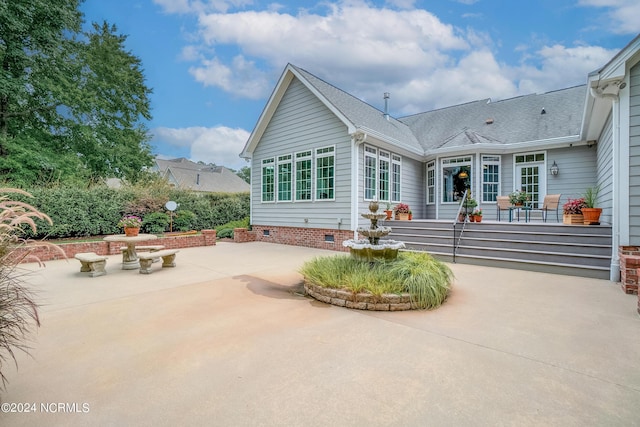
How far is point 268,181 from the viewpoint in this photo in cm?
1274

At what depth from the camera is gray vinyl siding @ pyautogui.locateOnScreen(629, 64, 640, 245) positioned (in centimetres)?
551

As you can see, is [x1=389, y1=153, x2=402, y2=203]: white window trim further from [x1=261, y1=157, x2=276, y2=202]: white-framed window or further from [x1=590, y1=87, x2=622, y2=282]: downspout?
[x1=590, y1=87, x2=622, y2=282]: downspout

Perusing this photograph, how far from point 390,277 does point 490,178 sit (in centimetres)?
929

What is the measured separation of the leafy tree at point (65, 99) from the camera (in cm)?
1370

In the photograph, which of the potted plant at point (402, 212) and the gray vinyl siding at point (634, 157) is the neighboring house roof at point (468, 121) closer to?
the potted plant at point (402, 212)

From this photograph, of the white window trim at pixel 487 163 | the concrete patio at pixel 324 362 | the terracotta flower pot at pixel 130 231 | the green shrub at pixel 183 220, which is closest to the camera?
the concrete patio at pixel 324 362

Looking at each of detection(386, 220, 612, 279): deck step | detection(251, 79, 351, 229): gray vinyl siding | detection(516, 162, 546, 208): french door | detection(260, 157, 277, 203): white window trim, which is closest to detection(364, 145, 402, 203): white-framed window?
detection(251, 79, 351, 229): gray vinyl siding

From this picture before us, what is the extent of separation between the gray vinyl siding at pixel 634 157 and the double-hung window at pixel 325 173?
711cm

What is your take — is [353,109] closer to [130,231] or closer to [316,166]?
[316,166]

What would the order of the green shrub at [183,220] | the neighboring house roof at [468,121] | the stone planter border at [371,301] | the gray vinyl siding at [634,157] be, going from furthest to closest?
the green shrub at [183,220] < the neighboring house roof at [468,121] < the gray vinyl siding at [634,157] < the stone planter border at [371,301]

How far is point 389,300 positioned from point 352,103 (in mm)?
9410

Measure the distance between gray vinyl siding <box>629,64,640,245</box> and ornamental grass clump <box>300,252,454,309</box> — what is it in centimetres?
365

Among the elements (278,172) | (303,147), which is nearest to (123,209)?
(278,172)

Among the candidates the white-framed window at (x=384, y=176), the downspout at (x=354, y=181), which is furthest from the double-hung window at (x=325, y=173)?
the white-framed window at (x=384, y=176)
